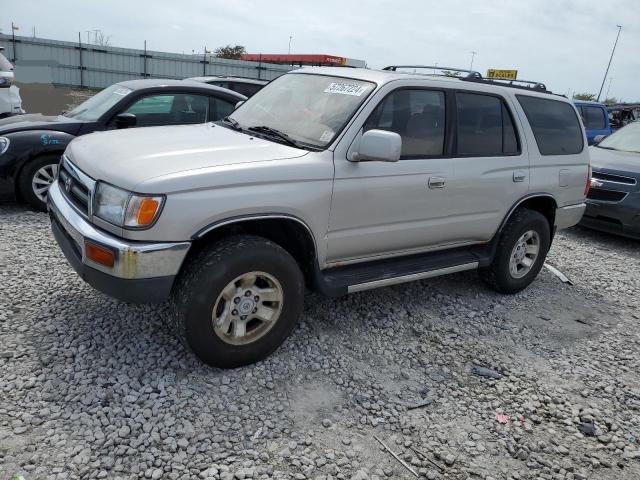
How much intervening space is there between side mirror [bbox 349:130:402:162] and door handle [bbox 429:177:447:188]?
0.67 metres

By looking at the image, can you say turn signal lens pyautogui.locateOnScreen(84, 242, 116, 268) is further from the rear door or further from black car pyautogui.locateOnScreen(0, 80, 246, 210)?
black car pyautogui.locateOnScreen(0, 80, 246, 210)

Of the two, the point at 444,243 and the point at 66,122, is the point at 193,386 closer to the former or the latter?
the point at 444,243

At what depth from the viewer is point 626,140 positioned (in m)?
8.34

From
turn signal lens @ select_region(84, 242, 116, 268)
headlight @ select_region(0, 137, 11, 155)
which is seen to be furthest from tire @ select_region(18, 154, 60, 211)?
turn signal lens @ select_region(84, 242, 116, 268)

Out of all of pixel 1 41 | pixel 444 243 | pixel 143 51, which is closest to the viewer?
pixel 444 243

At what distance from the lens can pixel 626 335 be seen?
177 inches

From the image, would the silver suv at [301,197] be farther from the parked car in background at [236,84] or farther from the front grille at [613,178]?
the parked car in background at [236,84]

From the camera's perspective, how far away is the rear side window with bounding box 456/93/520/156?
4145 mm

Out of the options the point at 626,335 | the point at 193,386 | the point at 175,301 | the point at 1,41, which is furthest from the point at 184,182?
the point at 1,41

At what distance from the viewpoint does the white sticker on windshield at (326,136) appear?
3.46 m

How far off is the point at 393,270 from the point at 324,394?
1.13 metres

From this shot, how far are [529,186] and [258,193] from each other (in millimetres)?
2780

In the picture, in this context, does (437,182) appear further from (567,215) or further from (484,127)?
(567,215)

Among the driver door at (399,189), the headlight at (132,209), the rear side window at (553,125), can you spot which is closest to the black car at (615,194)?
the rear side window at (553,125)
